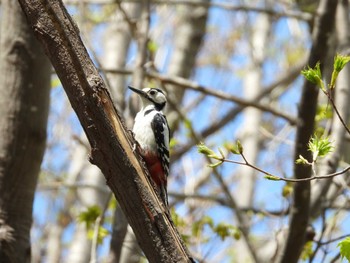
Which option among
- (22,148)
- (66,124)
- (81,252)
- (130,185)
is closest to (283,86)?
(66,124)

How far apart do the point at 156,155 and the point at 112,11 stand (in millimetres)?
4667

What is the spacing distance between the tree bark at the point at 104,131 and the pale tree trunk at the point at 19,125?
1069 mm

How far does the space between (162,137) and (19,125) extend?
57.5 inches

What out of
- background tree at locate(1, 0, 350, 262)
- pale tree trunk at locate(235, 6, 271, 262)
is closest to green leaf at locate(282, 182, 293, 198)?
background tree at locate(1, 0, 350, 262)

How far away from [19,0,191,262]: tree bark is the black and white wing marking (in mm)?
2003

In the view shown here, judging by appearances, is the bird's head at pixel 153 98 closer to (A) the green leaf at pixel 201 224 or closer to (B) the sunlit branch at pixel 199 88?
(B) the sunlit branch at pixel 199 88

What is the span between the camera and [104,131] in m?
3.00

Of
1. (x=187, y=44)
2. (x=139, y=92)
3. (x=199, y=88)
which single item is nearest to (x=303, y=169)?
(x=139, y=92)

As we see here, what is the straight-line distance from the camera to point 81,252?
7.38m

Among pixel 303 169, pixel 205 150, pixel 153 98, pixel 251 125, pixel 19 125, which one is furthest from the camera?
pixel 251 125

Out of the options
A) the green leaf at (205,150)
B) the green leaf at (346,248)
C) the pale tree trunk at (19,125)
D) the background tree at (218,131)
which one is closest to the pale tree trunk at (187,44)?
the background tree at (218,131)

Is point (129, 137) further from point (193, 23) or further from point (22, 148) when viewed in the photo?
point (193, 23)

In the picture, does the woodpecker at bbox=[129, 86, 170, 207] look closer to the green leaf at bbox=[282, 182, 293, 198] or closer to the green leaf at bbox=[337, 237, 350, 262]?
the green leaf at bbox=[282, 182, 293, 198]

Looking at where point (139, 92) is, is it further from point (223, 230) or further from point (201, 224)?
point (223, 230)
